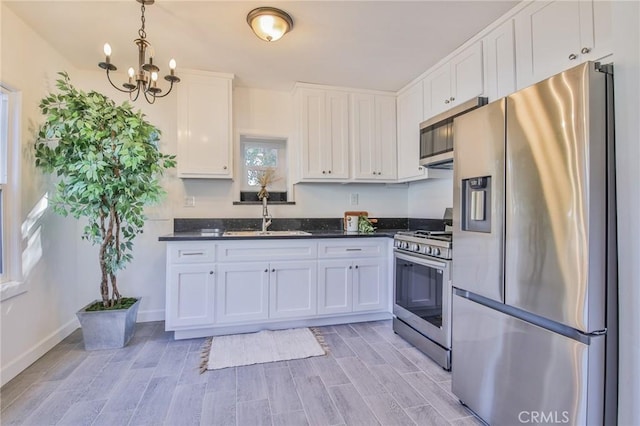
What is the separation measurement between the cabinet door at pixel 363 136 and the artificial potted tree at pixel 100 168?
5.95 feet

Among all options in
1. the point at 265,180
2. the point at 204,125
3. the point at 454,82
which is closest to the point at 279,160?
the point at 265,180

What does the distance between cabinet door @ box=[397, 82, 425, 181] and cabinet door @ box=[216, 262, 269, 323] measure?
5.68 ft

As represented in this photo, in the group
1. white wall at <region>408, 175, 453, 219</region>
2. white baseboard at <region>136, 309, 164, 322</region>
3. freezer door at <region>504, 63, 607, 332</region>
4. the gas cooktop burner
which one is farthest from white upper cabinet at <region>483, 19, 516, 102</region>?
white baseboard at <region>136, 309, 164, 322</region>

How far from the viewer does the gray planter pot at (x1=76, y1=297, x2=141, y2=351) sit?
2371 millimetres

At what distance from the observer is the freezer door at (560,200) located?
1153 mm

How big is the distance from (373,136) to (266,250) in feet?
5.56

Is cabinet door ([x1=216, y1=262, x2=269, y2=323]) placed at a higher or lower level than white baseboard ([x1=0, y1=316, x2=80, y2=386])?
higher

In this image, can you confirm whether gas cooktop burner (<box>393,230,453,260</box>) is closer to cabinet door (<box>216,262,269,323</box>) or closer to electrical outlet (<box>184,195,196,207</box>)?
cabinet door (<box>216,262,269,323</box>)

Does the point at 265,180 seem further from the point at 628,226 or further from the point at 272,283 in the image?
the point at 628,226

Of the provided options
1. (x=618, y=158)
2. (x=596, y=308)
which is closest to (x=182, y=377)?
(x=596, y=308)

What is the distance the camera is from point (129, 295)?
301cm

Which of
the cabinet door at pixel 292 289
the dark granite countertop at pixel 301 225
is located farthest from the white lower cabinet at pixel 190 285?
the cabinet door at pixel 292 289

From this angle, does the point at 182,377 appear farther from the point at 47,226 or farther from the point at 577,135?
the point at 577,135

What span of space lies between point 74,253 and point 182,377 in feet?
5.76
